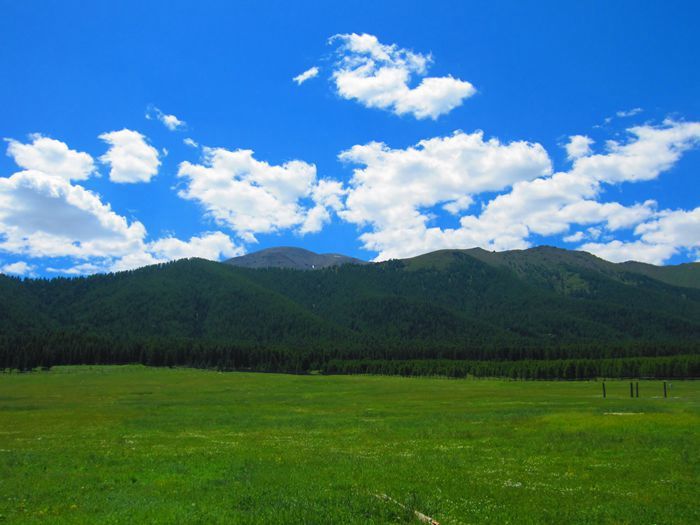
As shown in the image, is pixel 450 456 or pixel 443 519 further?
pixel 450 456

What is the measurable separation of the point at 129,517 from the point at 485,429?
2899 centimetres

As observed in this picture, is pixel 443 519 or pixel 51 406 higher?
pixel 443 519

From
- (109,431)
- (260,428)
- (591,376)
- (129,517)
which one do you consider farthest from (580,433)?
(591,376)

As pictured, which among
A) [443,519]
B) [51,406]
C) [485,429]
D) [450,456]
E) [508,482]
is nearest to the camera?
[443,519]

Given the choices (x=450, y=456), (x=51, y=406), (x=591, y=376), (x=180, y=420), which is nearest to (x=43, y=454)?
(x=180, y=420)

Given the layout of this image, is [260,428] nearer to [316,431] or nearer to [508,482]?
[316,431]

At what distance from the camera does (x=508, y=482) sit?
2108 centimetres

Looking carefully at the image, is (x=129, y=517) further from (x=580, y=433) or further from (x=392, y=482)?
(x=580, y=433)

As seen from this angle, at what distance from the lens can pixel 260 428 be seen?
147 ft

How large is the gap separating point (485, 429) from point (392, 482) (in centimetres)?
2017

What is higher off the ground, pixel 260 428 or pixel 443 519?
pixel 443 519

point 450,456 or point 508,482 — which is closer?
point 508,482

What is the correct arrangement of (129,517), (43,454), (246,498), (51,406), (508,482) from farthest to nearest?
(51,406), (43,454), (508,482), (246,498), (129,517)

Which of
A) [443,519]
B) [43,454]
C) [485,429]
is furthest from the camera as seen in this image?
[485,429]
